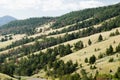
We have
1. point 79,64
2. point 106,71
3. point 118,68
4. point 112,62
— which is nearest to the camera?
point 118,68

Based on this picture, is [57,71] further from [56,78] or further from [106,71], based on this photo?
[106,71]

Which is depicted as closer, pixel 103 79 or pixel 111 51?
pixel 103 79

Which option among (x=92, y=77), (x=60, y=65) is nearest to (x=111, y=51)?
(x=60, y=65)

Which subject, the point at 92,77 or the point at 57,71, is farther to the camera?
the point at 57,71

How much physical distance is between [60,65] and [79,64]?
13.0 metres

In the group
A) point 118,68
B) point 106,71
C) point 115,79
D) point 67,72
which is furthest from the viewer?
point 67,72

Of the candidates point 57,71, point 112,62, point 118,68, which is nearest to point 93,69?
point 112,62

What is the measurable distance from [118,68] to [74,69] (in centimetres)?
4989

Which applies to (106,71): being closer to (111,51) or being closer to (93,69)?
(93,69)

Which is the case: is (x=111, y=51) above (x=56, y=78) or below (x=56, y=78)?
above

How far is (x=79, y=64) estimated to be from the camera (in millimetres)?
193000

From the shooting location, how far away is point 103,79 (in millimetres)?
129750

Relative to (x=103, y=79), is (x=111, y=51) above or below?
above

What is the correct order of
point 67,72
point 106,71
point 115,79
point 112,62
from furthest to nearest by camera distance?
point 67,72 < point 112,62 < point 106,71 < point 115,79
